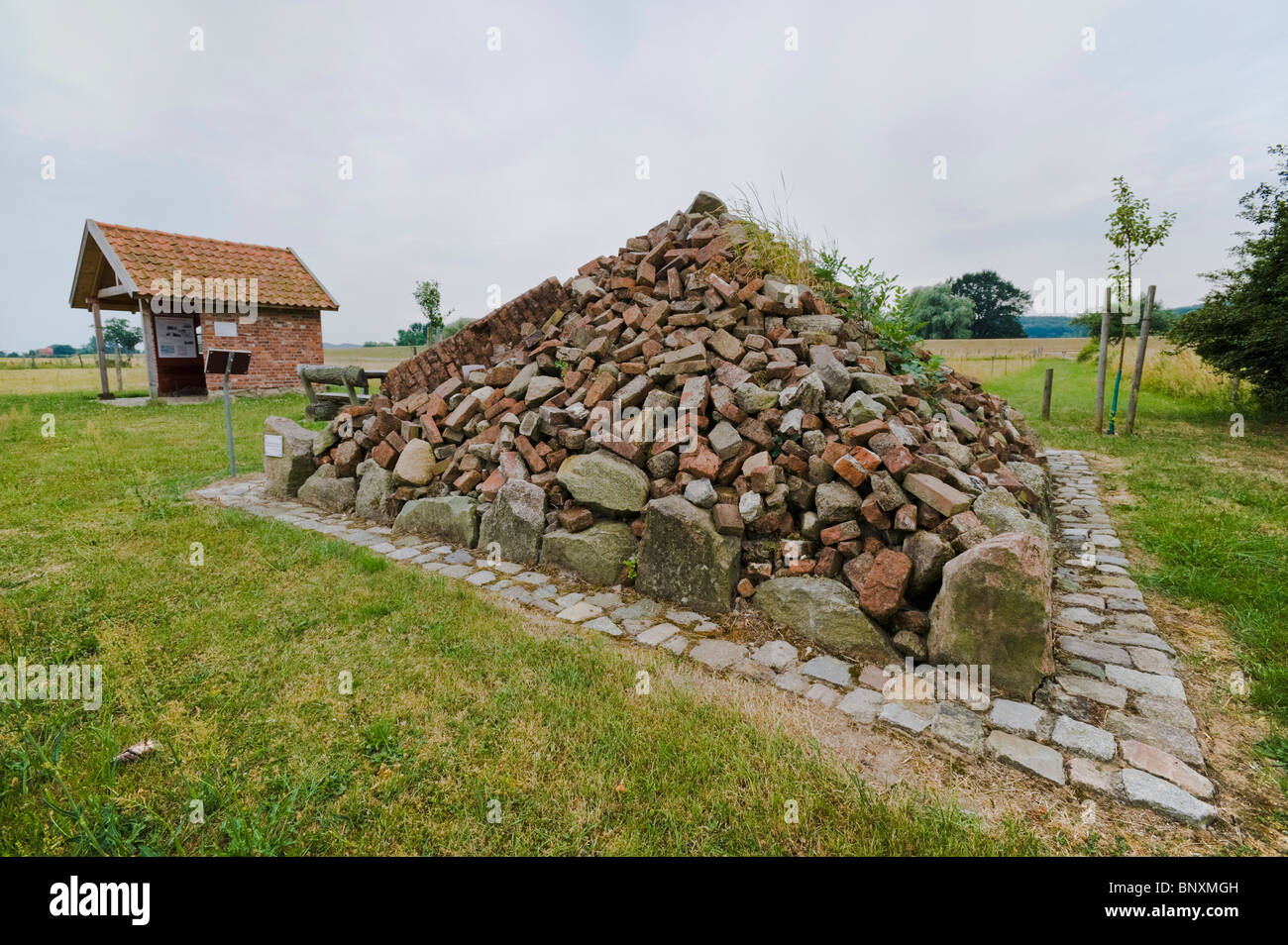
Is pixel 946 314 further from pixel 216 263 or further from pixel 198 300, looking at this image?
pixel 198 300

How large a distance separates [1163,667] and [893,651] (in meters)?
1.42

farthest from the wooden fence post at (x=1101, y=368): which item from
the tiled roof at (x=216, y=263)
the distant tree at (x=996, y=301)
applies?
the distant tree at (x=996, y=301)

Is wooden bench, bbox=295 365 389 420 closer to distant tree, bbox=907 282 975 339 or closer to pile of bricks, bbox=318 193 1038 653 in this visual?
pile of bricks, bbox=318 193 1038 653

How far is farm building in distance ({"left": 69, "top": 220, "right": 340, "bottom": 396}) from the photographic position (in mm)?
14875

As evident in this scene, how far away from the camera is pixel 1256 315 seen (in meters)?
9.81

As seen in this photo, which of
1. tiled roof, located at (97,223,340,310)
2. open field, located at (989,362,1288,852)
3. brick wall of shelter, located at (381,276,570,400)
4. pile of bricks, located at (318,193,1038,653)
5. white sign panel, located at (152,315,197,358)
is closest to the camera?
open field, located at (989,362,1288,852)

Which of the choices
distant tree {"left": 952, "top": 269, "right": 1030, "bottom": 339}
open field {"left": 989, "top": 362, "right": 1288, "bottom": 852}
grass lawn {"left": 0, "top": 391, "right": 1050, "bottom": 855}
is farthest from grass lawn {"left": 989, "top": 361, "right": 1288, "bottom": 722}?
distant tree {"left": 952, "top": 269, "right": 1030, "bottom": 339}

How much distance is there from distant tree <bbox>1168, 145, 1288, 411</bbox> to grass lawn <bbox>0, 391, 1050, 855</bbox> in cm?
1223

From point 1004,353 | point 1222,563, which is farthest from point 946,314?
point 1222,563

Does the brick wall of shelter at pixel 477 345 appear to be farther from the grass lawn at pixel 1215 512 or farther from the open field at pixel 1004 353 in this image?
the open field at pixel 1004 353

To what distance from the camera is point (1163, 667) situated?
10.3ft

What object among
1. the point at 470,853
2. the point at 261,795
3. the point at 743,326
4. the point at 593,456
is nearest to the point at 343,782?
the point at 261,795

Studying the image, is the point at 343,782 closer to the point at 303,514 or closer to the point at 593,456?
the point at 593,456
